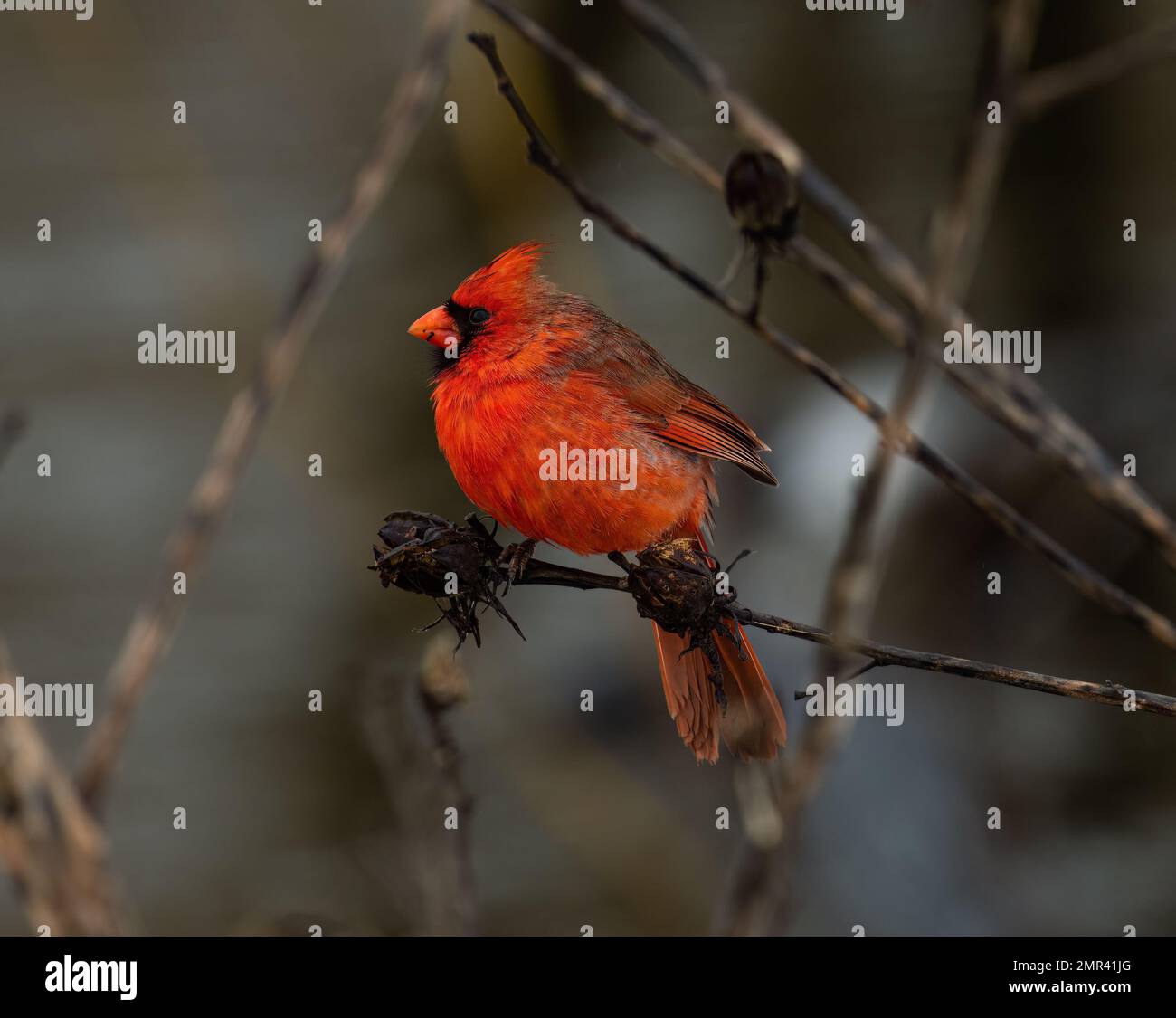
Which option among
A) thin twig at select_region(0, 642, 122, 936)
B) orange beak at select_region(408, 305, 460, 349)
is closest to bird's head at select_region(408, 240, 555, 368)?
orange beak at select_region(408, 305, 460, 349)

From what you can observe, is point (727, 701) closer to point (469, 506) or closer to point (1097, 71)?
point (1097, 71)

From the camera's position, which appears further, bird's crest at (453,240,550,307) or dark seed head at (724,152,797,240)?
bird's crest at (453,240,550,307)

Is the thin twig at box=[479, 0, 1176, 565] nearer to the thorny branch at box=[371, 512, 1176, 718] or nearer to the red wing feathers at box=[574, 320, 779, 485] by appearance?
the thorny branch at box=[371, 512, 1176, 718]

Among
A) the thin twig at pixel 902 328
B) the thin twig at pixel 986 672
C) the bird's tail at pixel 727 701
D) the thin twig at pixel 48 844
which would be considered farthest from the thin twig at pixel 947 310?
the thin twig at pixel 48 844

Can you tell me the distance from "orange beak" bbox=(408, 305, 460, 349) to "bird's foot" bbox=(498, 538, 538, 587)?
412 mm

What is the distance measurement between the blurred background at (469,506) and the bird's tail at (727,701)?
1.08m

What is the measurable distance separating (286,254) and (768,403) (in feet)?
5.78

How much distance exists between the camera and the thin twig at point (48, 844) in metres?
1.48

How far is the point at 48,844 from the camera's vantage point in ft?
5.00

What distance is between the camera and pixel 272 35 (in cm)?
463

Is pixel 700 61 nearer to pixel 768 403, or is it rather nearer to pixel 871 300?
pixel 871 300

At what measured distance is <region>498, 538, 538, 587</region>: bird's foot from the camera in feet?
5.67

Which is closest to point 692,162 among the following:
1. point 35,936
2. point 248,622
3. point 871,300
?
point 871,300

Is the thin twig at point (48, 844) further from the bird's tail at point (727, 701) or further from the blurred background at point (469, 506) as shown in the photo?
the blurred background at point (469, 506)
